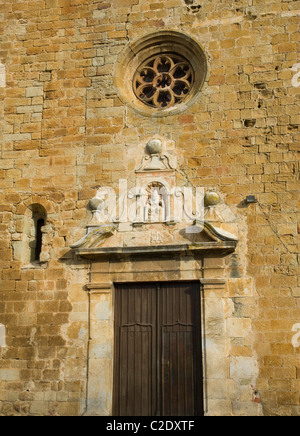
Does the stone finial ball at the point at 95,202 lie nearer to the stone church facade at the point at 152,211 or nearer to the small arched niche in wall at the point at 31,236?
the stone church facade at the point at 152,211

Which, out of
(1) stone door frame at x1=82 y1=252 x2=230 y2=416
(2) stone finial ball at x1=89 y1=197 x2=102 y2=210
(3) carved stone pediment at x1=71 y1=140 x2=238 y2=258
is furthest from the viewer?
(2) stone finial ball at x1=89 y1=197 x2=102 y2=210

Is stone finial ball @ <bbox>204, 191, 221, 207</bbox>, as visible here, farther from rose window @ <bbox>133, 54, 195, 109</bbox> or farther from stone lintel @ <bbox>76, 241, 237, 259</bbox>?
rose window @ <bbox>133, 54, 195, 109</bbox>

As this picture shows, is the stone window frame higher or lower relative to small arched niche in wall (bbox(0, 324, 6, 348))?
higher

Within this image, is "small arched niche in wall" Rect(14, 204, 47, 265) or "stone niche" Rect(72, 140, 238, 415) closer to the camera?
"stone niche" Rect(72, 140, 238, 415)

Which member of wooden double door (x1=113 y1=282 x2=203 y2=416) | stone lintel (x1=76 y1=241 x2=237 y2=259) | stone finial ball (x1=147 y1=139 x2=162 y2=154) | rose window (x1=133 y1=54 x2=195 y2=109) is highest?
rose window (x1=133 y1=54 x2=195 y2=109)

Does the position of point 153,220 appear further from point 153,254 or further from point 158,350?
point 158,350

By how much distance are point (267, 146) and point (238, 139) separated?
40 cm

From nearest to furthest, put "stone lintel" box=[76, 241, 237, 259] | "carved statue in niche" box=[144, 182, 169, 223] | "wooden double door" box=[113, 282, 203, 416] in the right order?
"wooden double door" box=[113, 282, 203, 416], "stone lintel" box=[76, 241, 237, 259], "carved statue in niche" box=[144, 182, 169, 223]

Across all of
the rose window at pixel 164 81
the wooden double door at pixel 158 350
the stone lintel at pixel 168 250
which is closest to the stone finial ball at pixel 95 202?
the stone lintel at pixel 168 250

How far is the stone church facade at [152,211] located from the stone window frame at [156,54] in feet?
0.07

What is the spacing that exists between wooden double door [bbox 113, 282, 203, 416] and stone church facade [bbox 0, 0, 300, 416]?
0.02 meters

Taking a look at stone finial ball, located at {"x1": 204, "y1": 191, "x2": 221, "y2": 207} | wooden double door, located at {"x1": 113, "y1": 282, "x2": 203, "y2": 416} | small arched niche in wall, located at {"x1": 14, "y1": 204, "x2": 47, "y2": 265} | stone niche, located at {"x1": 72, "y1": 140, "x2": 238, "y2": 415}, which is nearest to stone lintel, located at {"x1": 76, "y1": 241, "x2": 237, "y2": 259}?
stone niche, located at {"x1": 72, "y1": 140, "x2": 238, "y2": 415}

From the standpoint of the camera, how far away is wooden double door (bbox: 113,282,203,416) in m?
6.86

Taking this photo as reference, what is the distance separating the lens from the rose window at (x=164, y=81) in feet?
26.1
